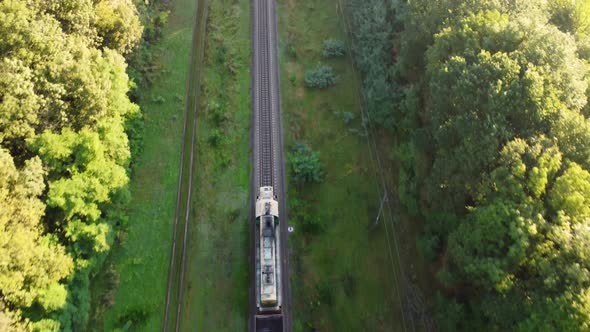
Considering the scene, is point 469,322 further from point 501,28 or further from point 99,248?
point 99,248

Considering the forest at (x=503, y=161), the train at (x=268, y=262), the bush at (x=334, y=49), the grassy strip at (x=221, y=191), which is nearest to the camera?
the forest at (x=503, y=161)

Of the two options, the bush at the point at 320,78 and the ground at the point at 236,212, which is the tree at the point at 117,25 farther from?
the bush at the point at 320,78

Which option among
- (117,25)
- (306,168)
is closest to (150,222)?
(306,168)

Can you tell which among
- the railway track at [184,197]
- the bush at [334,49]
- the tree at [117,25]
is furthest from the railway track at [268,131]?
the tree at [117,25]

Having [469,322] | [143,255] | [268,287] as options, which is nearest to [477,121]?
[469,322]

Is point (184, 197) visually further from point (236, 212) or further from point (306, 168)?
point (306, 168)
